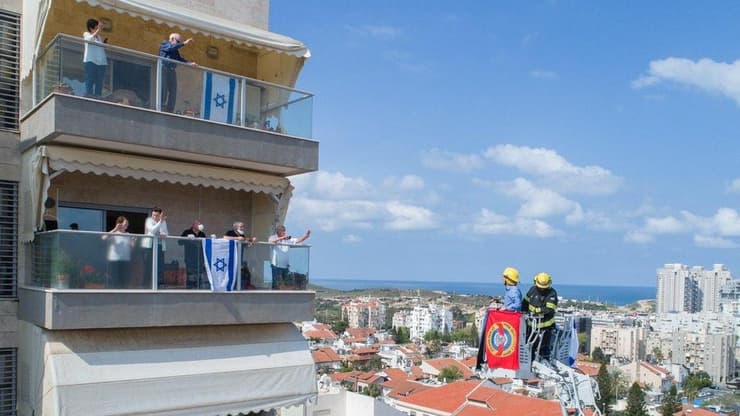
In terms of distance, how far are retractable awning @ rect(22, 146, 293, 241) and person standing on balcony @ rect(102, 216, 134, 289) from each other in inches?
39.9

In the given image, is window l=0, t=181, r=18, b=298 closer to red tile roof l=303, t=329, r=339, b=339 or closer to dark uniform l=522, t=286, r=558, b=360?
dark uniform l=522, t=286, r=558, b=360

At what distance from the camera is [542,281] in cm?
948

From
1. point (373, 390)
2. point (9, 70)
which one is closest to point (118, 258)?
point (9, 70)

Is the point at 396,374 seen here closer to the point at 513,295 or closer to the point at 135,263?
the point at 513,295

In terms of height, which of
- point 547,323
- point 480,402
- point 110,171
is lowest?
point 480,402

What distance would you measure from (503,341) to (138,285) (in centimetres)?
473

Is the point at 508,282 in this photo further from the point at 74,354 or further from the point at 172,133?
the point at 74,354

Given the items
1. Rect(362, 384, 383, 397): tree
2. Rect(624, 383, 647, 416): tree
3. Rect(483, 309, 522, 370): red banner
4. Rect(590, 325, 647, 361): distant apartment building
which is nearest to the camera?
Rect(483, 309, 522, 370): red banner

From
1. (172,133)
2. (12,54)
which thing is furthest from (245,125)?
(12,54)

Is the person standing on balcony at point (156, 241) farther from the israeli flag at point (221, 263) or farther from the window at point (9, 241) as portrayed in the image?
the window at point (9, 241)

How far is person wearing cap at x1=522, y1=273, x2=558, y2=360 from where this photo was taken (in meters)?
9.38

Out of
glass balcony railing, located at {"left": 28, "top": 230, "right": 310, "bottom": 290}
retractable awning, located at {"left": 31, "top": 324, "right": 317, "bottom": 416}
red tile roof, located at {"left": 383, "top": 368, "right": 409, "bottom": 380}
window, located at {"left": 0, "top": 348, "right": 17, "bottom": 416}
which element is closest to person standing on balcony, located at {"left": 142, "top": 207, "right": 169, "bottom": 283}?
glass balcony railing, located at {"left": 28, "top": 230, "right": 310, "bottom": 290}

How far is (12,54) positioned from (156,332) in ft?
14.3

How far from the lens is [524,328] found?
9156mm
